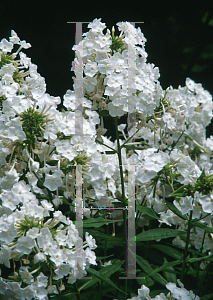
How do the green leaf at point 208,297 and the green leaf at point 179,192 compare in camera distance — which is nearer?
the green leaf at point 179,192

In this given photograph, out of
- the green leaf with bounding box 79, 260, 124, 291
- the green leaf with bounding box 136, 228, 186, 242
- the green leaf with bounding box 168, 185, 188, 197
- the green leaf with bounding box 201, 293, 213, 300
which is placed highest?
the green leaf with bounding box 168, 185, 188, 197

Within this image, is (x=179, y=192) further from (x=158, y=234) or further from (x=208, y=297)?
(x=208, y=297)

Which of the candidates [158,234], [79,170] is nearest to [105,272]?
[158,234]

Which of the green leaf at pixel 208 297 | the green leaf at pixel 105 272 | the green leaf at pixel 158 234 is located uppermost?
the green leaf at pixel 158 234

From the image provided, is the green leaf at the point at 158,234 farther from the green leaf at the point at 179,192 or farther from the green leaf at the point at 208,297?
the green leaf at the point at 208,297

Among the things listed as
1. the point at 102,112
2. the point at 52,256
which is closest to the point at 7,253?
the point at 52,256

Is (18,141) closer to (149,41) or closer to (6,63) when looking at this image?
(6,63)

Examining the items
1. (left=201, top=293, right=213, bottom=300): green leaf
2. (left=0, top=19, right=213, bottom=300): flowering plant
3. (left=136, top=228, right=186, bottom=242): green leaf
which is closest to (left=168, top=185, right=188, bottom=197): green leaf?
(left=0, top=19, right=213, bottom=300): flowering plant

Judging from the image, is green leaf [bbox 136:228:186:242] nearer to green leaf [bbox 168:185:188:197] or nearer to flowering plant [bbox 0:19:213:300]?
flowering plant [bbox 0:19:213:300]

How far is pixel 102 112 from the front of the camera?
A: 1.37 metres

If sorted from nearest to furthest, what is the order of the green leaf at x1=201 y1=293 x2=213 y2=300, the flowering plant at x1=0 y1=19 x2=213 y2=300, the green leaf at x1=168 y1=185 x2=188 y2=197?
the flowering plant at x1=0 y1=19 x2=213 y2=300, the green leaf at x1=168 y1=185 x2=188 y2=197, the green leaf at x1=201 y1=293 x2=213 y2=300

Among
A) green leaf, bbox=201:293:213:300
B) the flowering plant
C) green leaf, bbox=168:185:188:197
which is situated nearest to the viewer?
the flowering plant

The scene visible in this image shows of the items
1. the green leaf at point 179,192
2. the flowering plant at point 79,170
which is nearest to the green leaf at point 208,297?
the flowering plant at point 79,170

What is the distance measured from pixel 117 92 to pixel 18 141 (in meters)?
0.40
